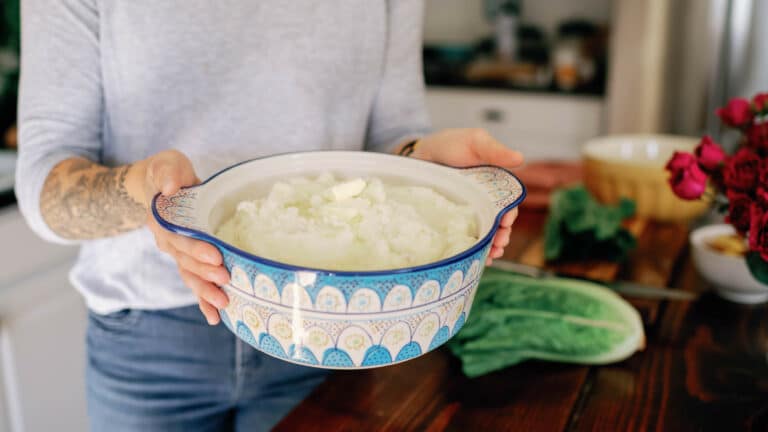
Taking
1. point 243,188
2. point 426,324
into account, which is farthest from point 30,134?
point 426,324

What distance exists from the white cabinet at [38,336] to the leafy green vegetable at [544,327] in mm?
1201

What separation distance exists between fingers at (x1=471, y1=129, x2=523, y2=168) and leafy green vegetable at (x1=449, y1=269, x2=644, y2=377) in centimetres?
27

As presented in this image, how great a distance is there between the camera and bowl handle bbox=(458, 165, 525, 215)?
2.06 feet

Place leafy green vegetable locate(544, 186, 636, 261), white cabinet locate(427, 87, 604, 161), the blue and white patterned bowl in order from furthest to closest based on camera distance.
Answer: white cabinet locate(427, 87, 604, 161) → leafy green vegetable locate(544, 186, 636, 261) → the blue and white patterned bowl

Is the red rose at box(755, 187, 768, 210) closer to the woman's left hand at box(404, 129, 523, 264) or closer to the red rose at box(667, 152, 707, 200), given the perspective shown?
the red rose at box(667, 152, 707, 200)

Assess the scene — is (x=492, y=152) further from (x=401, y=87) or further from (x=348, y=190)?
(x=401, y=87)

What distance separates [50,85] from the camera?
31.2 inches

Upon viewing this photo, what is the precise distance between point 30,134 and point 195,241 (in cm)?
39

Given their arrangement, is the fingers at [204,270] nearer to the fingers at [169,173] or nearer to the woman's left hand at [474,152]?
the fingers at [169,173]

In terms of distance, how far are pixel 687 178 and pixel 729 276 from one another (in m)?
0.25

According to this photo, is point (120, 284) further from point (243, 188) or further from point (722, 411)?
point (722, 411)

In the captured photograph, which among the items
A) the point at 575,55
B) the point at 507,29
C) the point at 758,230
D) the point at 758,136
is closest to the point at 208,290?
the point at 758,230

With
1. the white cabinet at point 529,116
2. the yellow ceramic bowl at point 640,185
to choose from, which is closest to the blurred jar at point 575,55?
the white cabinet at point 529,116

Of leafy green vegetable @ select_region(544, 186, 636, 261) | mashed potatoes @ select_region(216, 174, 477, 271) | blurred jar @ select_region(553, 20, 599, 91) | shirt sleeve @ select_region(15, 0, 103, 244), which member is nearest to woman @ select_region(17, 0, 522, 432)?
shirt sleeve @ select_region(15, 0, 103, 244)
